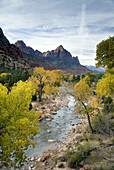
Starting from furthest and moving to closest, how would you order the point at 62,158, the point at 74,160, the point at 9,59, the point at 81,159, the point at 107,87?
the point at 9,59, the point at 107,87, the point at 62,158, the point at 81,159, the point at 74,160

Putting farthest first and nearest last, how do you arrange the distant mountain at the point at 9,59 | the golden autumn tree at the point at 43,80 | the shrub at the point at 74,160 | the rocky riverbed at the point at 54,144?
the distant mountain at the point at 9,59
the golden autumn tree at the point at 43,80
the rocky riverbed at the point at 54,144
the shrub at the point at 74,160

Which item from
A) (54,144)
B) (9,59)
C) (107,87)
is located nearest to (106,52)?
(107,87)

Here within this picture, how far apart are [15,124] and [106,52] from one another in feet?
40.4

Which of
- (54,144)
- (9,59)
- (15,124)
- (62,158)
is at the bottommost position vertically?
(54,144)

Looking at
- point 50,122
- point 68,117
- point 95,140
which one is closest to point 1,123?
point 95,140

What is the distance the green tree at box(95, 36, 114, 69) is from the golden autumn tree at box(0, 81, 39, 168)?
10184 mm

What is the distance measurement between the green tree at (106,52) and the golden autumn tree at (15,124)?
401 inches

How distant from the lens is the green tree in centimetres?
1166

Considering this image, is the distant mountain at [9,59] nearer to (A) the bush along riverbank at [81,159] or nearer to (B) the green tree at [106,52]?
(B) the green tree at [106,52]

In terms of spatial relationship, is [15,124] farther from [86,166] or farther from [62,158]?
[86,166]

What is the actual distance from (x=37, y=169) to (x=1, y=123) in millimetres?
5235

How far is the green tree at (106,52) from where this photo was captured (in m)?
11.7

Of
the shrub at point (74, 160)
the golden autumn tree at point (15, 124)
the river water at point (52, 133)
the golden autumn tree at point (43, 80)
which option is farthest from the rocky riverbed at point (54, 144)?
the golden autumn tree at point (43, 80)

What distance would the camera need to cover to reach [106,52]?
40.4 ft
